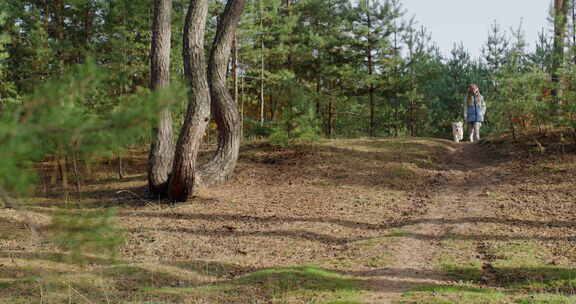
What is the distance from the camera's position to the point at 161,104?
2393 millimetres

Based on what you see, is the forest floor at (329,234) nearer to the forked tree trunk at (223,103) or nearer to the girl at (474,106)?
the forked tree trunk at (223,103)

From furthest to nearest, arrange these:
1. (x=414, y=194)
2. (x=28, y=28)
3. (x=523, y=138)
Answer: (x=28, y=28)
(x=523, y=138)
(x=414, y=194)

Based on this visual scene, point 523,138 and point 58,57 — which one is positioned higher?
point 58,57

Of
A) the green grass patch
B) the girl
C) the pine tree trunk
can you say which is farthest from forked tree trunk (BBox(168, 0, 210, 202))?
the girl

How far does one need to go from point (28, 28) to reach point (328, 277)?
44.5ft

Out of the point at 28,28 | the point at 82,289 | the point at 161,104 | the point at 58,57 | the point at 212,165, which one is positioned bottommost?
the point at 82,289

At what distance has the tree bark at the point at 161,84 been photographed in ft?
31.4

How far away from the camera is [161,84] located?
375 inches

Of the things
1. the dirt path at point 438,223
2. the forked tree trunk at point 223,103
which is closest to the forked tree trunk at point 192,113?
the forked tree trunk at point 223,103

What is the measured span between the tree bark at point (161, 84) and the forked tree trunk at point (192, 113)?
43cm

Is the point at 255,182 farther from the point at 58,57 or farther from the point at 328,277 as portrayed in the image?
the point at 58,57

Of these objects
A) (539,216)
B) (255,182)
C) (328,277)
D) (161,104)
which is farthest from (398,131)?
(161,104)

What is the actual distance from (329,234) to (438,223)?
6.09 feet

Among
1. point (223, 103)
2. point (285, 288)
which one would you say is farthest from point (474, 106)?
point (285, 288)
